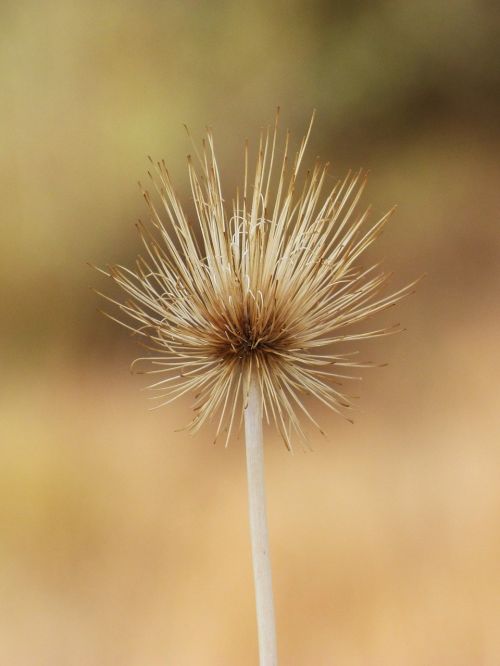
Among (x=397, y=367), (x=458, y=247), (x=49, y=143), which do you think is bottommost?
(x=397, y=367)

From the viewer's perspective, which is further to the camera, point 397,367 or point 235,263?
point 397,367

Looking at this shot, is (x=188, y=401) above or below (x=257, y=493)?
above

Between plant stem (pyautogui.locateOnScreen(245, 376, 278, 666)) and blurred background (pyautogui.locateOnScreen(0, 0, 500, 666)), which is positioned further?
blurred background (pyautogui.locateOnScreen(0, 0, 500, 666))

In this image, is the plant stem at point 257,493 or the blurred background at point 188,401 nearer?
the plant stem at point 257,493

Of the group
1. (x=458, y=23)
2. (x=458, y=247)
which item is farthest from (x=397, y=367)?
(x=458, y=23)

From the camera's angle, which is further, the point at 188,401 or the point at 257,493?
the point at 188,401

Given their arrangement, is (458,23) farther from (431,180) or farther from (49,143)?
(49,143)

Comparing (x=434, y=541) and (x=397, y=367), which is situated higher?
(x=397, y=367)
